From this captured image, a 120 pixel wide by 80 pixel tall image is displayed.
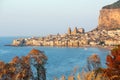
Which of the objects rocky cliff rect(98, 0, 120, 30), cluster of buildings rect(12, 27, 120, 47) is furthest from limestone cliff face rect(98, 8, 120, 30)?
cluster of buildings rect(12, 27, 120, 47)

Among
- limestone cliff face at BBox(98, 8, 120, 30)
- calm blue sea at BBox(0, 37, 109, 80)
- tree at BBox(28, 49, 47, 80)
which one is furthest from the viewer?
limestone cliff face at BBox(98, 8, 120, 30)

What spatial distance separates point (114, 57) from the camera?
18.1 metres

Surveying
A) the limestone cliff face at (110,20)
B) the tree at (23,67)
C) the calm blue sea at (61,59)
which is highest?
the limestone cliff face at (110,20)

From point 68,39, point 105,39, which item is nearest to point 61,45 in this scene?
point 68,39

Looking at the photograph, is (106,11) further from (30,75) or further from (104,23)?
(30,75)

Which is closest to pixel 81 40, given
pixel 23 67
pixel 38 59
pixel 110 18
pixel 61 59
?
pixel 110 18

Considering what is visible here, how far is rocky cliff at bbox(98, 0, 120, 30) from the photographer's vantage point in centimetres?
13638

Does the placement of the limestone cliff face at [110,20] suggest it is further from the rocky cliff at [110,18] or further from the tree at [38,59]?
the tree at [38,59]

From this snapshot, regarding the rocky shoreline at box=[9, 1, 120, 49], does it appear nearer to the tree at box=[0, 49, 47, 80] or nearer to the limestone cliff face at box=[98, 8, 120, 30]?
the limestone cliff face at box=[98, 8, 120, 30]

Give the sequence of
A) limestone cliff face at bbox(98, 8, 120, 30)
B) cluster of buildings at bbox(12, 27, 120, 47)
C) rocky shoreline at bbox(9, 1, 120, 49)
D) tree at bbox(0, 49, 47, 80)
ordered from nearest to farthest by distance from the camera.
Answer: tree at bbox(0, 49, 47, 80) < cluster of buildings at bbox(12, 27, 120, 47) < rocky shoreline at bbox(9, 1, 120, 49) < limestone cliff face at bbox(98, 8, 120, 30)

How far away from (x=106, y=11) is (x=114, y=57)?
403 ft

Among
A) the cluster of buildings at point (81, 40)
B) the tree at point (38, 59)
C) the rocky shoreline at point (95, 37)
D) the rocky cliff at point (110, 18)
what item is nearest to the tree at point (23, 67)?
the tree at point (38, 59)

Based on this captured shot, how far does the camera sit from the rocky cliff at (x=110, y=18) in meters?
136

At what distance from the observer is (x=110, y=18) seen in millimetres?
138000
